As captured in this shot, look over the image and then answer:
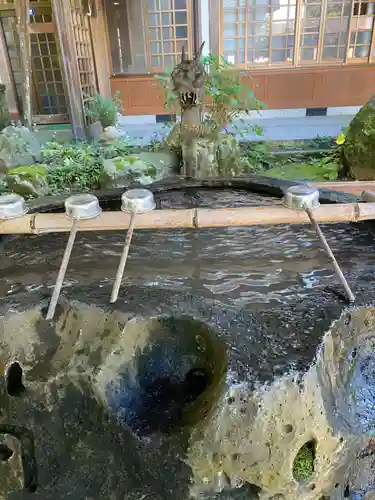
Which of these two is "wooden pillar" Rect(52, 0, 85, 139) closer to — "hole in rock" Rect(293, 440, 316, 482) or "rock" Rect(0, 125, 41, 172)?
"rock" Rect(0, 125, 41, 172)

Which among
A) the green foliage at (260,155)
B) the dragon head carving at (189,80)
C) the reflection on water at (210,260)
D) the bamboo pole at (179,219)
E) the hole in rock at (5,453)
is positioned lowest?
the green foliage at (260,155)

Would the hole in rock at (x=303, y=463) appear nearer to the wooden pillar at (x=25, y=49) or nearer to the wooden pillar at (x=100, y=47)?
the wooden pillar at (x=25, y=49)

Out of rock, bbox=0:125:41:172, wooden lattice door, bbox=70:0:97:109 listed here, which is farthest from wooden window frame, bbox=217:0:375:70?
rock, bbox=0:125:41:172

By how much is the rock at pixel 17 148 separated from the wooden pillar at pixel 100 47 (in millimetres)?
2599

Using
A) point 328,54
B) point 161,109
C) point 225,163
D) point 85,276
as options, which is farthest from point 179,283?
point 328,54

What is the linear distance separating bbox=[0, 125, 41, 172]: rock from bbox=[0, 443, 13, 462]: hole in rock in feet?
20.4

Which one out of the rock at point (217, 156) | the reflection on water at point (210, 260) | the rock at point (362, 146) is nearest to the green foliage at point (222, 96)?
the rock at point (217, 156)

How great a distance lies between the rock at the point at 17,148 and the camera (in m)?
7.34

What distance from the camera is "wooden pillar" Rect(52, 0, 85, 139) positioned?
7980mm

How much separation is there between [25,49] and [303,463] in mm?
9058

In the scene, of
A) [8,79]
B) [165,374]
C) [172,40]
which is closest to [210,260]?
[165,374]

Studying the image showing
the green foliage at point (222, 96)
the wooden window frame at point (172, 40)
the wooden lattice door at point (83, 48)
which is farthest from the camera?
the wooden window frame at point (172, 40)

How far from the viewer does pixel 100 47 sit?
9.50m

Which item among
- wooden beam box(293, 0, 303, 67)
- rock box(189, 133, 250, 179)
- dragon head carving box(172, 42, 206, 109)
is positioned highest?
wooden beam box(293, 0, 303, 67)
